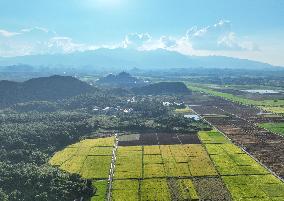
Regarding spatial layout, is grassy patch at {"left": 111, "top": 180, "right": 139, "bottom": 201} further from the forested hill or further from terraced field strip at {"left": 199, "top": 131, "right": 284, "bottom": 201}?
the forested hill

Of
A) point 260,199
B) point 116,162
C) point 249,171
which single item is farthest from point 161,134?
point 260,199

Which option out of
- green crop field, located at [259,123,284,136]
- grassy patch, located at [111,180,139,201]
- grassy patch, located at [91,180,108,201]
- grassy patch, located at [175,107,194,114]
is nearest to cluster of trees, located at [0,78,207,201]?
grassy patch, located at [91,180,108,201]

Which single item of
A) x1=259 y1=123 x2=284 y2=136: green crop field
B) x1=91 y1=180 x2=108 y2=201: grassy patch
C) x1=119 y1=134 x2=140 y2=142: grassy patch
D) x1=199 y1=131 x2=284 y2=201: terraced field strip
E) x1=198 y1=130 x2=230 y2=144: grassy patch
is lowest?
x1=119 y1=134 x2=140 y2=142: grassy patch

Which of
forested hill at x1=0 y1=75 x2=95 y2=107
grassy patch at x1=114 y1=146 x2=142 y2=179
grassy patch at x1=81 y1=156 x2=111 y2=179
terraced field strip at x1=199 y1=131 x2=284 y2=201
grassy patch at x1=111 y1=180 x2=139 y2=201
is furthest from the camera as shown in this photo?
forested hill at x1=0 y1=75 x2=95 y2=107

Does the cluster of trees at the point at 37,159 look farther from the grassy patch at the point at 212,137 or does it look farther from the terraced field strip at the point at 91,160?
the grassy patch at the point at 212,137

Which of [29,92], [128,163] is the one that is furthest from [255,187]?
[29,92]

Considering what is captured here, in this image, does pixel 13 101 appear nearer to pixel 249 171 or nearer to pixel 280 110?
pixel 280 110
